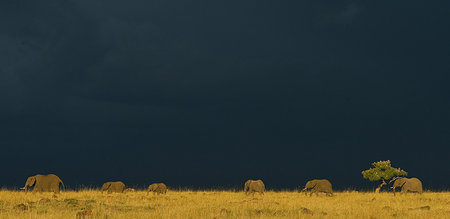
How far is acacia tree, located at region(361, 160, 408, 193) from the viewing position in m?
39.3

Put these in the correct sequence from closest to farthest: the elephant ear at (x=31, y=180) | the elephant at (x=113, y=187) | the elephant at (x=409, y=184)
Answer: the elephant ear at (x=31, y=180), the elephant at (x=113, y=187), the elephant at (x=409, y=184)

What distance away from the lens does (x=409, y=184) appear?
111ft

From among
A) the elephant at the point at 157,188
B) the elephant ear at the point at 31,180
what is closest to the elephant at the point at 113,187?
the elephant at the point at 157,188

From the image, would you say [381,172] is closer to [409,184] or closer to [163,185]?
[409,184]

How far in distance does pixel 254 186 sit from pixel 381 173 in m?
15.1

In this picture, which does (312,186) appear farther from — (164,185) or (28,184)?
(28,184)

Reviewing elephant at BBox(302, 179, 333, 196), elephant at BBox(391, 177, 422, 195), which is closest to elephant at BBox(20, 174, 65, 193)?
elephant at BBox(302, 179, 333, 196)

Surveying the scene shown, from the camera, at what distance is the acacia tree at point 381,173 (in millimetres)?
39312

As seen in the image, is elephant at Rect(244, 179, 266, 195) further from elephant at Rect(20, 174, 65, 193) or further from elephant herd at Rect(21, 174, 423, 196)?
elephant at Rect(20, 174, 65, 193)

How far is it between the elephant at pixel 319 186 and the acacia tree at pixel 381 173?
10.1m

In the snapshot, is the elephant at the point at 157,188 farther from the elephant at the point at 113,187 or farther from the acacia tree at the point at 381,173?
the acacia tree at the point at 381,173

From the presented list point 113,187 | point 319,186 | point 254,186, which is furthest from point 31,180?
point 319,186

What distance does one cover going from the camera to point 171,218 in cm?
1454

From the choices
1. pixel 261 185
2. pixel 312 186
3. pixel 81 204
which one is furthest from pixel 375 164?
pixel 81 204
